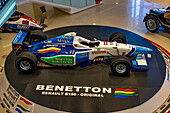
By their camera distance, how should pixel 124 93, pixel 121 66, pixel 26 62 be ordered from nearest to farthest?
pixel 124 93, pixel 121 66, pixel 26 62

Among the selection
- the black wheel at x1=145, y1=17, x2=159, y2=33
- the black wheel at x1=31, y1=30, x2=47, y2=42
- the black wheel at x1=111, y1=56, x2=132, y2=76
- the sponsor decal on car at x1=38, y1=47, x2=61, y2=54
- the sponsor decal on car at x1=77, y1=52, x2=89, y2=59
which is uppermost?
the black wheel at x1=145, y1=17, x2=159, y2=33

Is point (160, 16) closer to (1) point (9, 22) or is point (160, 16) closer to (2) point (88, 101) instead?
(2) point (88, 101)

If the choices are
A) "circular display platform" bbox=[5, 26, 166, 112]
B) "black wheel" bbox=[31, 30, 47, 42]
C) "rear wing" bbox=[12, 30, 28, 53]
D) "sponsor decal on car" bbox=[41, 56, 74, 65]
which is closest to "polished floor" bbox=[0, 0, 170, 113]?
"black wheel" bbox=[31, 30, 47, 42]

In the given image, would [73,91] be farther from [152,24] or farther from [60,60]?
[152,24]

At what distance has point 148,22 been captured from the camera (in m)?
9.71

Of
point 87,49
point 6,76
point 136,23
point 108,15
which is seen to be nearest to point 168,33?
point 136,23

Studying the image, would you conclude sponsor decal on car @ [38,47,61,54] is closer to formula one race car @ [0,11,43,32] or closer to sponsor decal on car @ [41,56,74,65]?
sponsor decal on car @ [41,56,74,65]

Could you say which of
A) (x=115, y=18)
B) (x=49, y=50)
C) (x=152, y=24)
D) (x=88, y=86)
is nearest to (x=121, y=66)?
(x=88, y=86)

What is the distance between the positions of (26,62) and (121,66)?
2939mm

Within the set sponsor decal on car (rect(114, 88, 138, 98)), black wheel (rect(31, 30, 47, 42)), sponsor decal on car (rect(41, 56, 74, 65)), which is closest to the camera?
sponsor decal on car (rect(114, 88, 138, 98))

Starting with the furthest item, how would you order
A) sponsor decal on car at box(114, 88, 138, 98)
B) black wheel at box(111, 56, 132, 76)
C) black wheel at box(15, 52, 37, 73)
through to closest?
black wheel at box(15, 52, 37, 73) < black wheel at box(111, 56, 132, 76) < sponsor decal on car at box(114, 88, 138, 98)

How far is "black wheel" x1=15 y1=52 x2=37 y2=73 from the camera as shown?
6.61 m

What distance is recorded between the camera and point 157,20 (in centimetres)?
927

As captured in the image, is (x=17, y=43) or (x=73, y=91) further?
(x=17, y=43)
